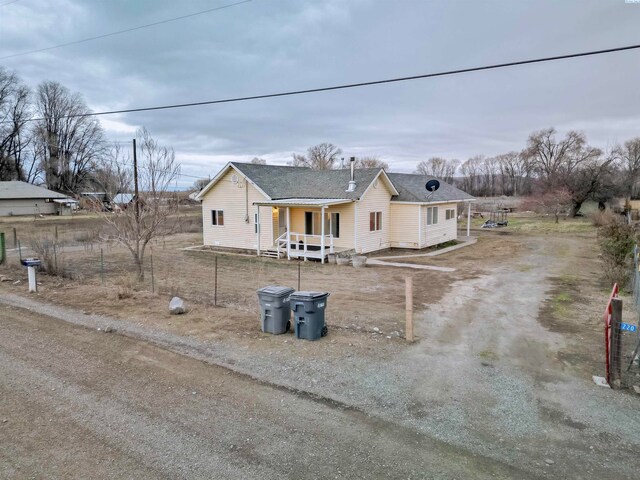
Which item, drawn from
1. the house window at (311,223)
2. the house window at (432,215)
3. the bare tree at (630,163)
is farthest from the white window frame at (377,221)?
the bare tree at (630,163)

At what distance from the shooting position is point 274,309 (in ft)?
25.5

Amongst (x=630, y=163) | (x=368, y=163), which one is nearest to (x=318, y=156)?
(x=368, y=163)

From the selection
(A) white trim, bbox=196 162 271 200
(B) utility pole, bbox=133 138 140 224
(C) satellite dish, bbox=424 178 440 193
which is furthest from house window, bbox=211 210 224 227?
(C) satellite dish, bbox=424 178 440 193

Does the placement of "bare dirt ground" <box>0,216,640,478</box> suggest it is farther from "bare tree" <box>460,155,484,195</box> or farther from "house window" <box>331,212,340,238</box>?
"bare tree" <box>460,155,484,195</box>

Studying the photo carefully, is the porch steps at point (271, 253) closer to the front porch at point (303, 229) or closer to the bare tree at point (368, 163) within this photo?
the front porch at point (303, 229)

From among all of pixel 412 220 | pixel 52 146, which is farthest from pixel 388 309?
pixel 52 146

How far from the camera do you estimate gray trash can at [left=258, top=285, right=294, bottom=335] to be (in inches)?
304

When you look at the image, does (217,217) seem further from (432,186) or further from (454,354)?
(454,354)

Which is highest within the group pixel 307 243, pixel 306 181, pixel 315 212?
pixel 306 181

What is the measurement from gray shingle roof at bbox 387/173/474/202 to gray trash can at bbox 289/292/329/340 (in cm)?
1572

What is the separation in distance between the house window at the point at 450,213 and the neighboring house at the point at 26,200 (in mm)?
46743

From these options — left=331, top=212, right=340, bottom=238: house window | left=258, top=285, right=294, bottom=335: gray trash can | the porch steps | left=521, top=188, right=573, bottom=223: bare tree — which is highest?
left=521, top=188, right=573, bottom=223: bare tree

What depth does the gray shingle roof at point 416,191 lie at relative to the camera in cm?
2244

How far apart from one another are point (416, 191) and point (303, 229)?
712cm
